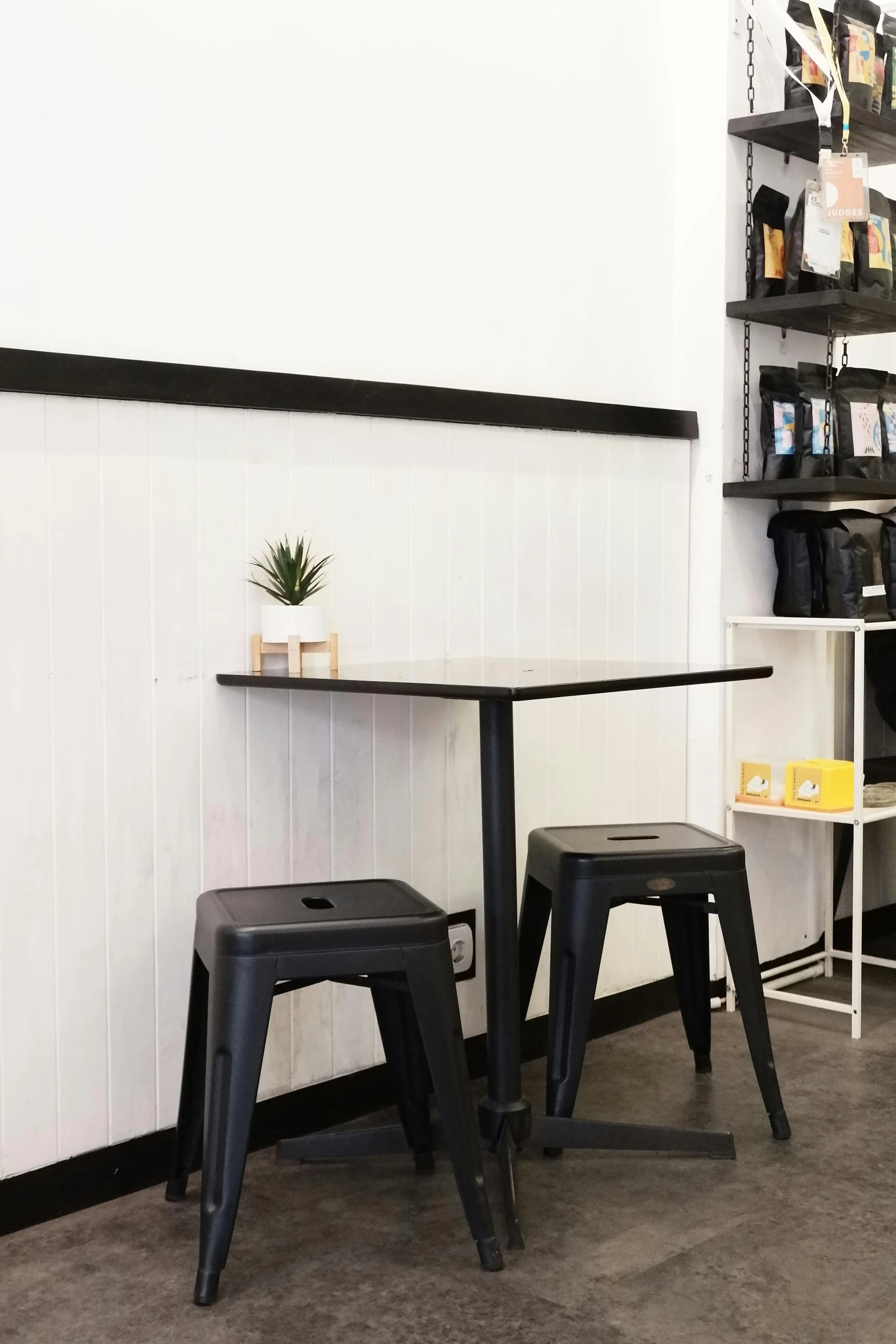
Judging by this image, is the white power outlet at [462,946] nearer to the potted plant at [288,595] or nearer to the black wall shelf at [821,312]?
the potted plant at [288,595]

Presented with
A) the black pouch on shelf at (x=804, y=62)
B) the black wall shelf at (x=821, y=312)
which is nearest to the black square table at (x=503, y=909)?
the black wall shelf at (x=821, y=312)

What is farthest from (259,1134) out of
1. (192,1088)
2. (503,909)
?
(503,909)

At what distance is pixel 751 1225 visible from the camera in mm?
2232

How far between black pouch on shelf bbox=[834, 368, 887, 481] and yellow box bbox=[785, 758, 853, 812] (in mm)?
689

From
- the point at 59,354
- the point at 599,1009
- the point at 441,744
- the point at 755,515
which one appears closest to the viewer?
the point at 59,354

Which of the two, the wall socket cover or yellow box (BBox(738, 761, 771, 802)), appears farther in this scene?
yellow box (BBox(738, 761, 771, 802))

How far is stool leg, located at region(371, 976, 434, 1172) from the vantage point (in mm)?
2428

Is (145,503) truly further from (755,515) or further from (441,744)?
(755,515)

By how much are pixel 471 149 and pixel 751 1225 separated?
82.5 inches

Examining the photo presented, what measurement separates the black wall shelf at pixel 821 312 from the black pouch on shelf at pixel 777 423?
0.43ft

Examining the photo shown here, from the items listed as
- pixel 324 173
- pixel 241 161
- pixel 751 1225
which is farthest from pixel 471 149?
pixel 751 1225

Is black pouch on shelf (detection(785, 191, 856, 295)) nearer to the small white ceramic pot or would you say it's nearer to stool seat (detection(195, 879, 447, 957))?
the small white ceramic pot

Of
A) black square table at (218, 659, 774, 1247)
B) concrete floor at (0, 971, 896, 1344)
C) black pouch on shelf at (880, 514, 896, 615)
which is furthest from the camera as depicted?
black pouch on shelf at (880, 514, 896, 615)

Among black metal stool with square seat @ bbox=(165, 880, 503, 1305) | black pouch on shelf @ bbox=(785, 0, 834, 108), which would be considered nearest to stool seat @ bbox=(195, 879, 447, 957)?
black metal stool with square seat @ bbox=(165, 880, 503, 1305)
